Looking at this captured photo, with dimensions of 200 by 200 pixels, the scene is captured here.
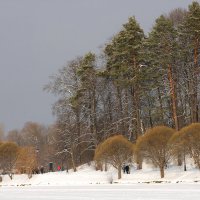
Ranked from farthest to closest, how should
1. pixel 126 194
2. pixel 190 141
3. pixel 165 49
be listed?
pixel 165 49 → pixel 190 141 → pixel 126 194

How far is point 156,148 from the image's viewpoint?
41188mm

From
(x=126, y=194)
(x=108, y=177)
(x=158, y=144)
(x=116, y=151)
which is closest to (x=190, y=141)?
(x=158, y=144)

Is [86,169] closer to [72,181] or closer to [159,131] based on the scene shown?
[72,181]

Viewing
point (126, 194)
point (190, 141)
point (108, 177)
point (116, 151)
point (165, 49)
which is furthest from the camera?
point (165, 49)

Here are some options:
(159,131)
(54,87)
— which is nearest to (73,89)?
(54,87)

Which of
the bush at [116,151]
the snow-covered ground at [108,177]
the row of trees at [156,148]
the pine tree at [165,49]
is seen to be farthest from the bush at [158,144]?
the pine tree at [165,49]

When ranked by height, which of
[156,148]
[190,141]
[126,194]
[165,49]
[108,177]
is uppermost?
[165,49]

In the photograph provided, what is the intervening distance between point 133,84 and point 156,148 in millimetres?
8338

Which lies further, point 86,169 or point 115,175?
point 86,169

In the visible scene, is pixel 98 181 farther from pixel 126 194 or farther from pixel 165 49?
pixel 126 194

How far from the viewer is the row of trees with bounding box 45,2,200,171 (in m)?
45.5

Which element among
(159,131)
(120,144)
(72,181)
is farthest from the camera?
(72,181)

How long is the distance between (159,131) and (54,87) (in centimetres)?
1728

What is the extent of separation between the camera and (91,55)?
5394 centimetres
